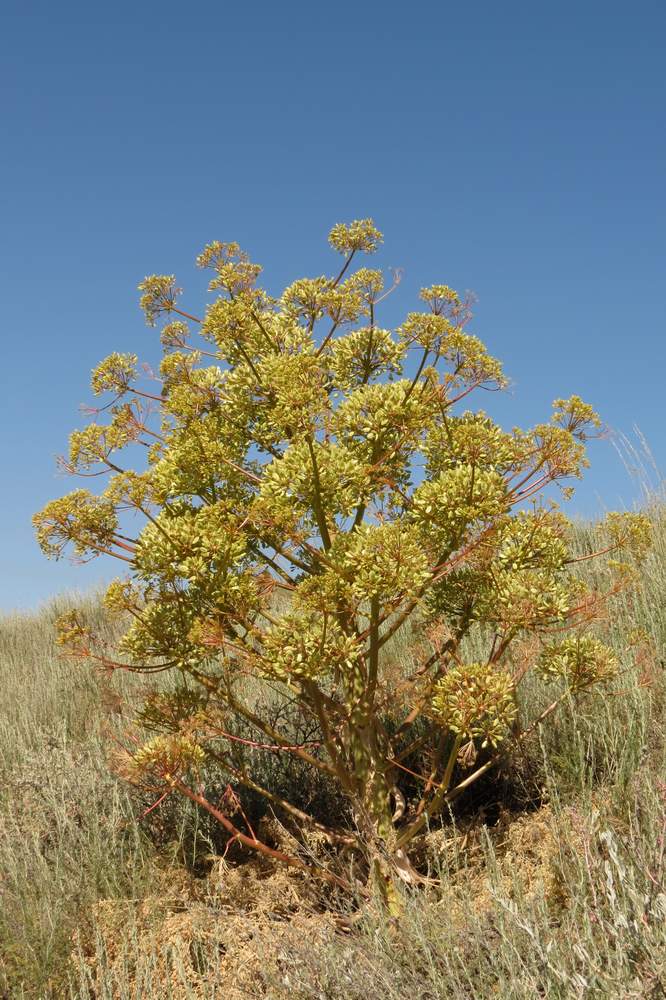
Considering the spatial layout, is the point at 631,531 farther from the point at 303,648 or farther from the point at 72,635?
the point at 72,635

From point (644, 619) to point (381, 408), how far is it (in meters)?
3.51

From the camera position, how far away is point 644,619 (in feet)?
19.1

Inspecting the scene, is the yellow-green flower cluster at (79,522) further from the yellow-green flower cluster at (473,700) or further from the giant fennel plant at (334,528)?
the yellow-green flower cluster at (473,700)

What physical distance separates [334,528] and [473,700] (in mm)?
Answer: 889

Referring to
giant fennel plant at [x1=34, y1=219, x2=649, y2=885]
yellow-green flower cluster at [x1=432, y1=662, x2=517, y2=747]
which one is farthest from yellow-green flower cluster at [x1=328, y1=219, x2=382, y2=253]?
yellow-green flower cluster at [x1=432, y1=662, x2=517, y2=747]

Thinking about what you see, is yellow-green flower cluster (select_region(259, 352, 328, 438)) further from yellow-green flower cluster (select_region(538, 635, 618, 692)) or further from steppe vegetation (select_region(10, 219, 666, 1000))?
yellow-green flower cluster (select_region(538, 635, 618, 692))

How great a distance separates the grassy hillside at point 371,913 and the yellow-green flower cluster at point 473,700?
0.38 m

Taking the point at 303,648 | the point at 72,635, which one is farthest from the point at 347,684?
the point at 72,635

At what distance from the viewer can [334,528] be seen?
11.2 feet

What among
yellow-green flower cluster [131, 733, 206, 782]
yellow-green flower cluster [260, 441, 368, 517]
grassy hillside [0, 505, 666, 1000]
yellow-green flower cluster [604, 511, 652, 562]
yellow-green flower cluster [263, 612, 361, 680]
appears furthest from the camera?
yellow-green flower cluster [604, 511, 652, 562]

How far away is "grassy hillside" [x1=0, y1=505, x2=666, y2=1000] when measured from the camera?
2.60 meters

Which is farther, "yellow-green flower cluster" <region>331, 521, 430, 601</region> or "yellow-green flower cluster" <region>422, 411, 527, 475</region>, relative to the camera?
"yellow-green flower cluster" <region>422, 411, 527, 475</region>

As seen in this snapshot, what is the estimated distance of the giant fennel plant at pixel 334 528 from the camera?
310 centimetres

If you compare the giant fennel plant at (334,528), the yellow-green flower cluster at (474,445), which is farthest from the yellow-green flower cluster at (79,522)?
the yellow-green flower cluster at (474,445)
